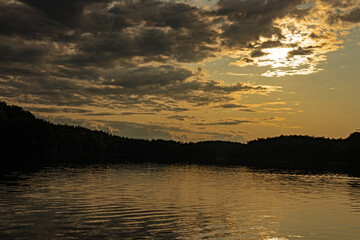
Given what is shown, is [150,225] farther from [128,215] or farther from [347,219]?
[347,219]

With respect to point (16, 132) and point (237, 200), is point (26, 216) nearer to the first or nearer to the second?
point (237, 200)

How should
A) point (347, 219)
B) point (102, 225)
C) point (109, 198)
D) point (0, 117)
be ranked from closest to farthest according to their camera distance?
point (102, 225) → point (347, 219) → point (109, 198) → point (0, 117)

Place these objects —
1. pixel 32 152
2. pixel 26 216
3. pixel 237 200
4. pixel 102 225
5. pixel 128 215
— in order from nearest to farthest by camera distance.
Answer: pixel 102 225
pixel 26 216
pixel 128 215
pixel 237 200
pixel 32 152

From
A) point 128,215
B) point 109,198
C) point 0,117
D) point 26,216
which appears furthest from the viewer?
point 0,117

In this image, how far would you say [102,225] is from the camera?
3353cm

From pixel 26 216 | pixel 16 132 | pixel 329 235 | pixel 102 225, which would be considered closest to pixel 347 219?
pixel 329 235

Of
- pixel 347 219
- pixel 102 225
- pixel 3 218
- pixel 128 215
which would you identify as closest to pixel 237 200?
pixel 347 219

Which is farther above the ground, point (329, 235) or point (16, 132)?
point (16, 132)

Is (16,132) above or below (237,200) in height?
above

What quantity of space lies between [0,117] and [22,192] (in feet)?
458

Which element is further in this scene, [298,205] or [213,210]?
[298,205]

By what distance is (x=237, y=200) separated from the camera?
57.1 metres

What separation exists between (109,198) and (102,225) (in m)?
18.9

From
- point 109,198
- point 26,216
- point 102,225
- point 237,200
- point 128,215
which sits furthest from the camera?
point 237,200
